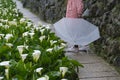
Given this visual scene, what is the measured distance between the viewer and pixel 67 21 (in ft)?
18.9

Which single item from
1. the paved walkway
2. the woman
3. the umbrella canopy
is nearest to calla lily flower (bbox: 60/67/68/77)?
the paved walkway

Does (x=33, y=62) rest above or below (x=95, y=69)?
above

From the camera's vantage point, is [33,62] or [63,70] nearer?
[63,70]

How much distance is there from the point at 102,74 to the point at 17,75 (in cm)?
186

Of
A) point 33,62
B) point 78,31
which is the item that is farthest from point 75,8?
point 33,62

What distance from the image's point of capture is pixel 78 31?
225 inches

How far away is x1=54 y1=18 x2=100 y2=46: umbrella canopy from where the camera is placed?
571cm

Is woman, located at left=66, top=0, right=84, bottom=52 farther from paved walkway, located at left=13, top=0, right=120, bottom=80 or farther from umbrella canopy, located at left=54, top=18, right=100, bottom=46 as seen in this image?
paved walkway, located at left=13, top=0, right=120, bottom=80

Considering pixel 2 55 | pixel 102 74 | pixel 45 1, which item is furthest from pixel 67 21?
pixel 45 1

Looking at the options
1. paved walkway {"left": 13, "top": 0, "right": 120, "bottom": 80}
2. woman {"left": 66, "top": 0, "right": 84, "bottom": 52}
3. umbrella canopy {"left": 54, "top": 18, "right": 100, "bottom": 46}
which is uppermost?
woman {"left": 66, "top": 0, "right": 84, "bottom": 52}

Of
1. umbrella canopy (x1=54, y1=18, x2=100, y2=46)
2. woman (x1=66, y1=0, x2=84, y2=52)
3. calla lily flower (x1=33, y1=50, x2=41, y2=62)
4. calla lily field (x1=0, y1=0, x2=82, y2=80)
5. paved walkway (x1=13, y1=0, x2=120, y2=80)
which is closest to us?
calla lily field (x1=0, y1=0, x2=82, y2=80)

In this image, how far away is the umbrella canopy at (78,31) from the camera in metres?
5.71

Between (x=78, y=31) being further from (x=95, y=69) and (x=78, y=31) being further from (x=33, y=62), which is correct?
(x=33, y=62)

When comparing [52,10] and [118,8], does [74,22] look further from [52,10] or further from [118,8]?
[52,10]
